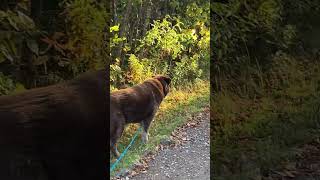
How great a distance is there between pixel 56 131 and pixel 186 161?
993 millimetres

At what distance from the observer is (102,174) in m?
3.87

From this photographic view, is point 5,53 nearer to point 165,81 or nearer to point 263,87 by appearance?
point 165,81

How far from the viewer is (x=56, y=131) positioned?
3760mm

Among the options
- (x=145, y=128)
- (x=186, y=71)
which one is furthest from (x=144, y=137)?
(x=186, y=71)

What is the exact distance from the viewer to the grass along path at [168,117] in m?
3.83

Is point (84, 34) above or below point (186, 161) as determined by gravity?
above

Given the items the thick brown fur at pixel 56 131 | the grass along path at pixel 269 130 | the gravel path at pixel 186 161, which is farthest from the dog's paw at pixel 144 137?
the grass along path at pixel 269 130

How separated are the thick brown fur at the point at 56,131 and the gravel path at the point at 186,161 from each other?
42 cm

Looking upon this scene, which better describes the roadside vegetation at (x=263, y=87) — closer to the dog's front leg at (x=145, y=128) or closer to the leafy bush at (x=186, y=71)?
the leafy bush at (x=186, y=71)

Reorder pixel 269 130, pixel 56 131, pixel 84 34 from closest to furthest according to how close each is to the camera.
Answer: pixel 56 131 → pixel 84 34 → pixel 269 130

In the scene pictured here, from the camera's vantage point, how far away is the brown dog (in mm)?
3819

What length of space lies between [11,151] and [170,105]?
3.98ft

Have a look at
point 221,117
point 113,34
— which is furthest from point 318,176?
point 113,34

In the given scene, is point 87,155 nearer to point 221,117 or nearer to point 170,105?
point 170,105
